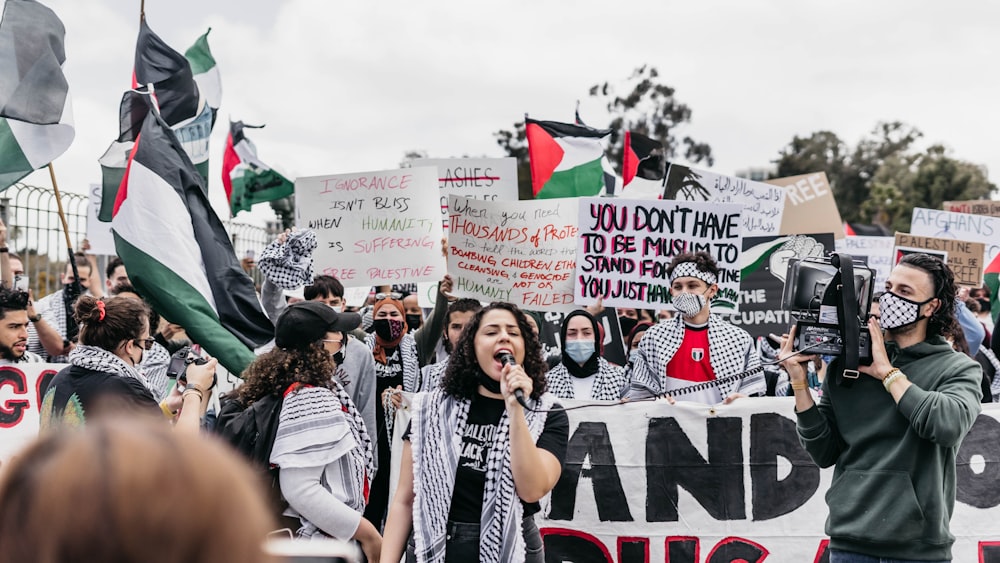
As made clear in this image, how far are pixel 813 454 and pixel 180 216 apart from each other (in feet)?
10.3

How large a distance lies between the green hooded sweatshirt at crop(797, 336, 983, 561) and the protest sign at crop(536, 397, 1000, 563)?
1.62 m

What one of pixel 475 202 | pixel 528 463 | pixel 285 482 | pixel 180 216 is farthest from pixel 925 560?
pixel 475 202

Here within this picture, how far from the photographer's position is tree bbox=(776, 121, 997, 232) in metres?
46.4

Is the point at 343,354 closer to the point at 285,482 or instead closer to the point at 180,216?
the point at 180,216

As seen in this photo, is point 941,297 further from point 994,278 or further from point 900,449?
point 994,278

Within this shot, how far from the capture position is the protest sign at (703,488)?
16.8 ft

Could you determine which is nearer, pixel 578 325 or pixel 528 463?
pixel 528 463

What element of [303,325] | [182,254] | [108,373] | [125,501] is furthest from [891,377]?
[182,254]

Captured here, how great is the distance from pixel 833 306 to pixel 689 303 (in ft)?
7.06

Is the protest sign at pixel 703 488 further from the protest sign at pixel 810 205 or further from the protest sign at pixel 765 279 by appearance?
the protest sign at pixel 810 205

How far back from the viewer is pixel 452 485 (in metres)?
3.30

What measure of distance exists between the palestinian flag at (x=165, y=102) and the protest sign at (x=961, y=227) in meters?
6.91

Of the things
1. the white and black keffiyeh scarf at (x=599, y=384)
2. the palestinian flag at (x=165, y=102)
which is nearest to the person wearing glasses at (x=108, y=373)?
the white and black keffiyeh scarf at (x=599, y=384)

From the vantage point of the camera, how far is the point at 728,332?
568cm
